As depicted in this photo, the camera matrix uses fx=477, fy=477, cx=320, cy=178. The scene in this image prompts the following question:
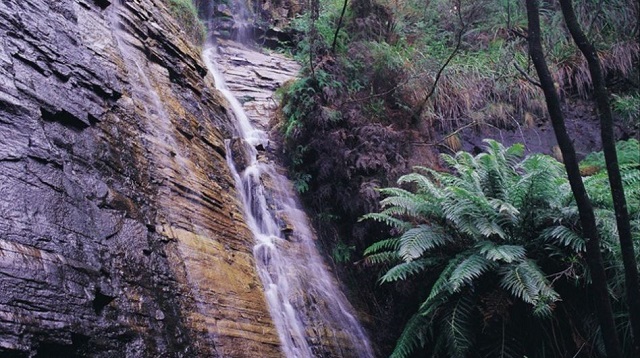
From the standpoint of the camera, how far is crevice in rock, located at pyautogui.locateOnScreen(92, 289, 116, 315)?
2.94 m

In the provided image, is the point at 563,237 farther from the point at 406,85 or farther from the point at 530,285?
the point at 406,85

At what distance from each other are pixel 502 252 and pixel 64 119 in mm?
3799

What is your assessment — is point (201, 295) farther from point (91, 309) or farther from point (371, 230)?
point (371, 230)

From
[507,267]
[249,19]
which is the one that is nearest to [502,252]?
[507,267]

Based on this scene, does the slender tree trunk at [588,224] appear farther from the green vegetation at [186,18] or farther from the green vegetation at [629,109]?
the green vegetation at [186,18]

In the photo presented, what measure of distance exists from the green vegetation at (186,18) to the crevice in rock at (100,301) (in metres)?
6.20

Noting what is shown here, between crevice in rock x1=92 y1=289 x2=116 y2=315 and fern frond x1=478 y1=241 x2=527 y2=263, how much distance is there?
3109mm

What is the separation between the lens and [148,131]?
4.49 metres

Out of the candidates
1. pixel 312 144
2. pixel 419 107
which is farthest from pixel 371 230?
pixel 419 107

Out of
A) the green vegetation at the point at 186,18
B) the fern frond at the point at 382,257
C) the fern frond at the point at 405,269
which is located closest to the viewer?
the fern frond at the point at 405,269

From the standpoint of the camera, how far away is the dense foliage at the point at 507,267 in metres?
4.27

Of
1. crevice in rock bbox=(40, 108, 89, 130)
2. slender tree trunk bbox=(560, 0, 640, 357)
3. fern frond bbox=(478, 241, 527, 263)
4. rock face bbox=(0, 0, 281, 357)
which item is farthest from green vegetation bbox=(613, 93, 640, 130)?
crevice in rock bbox=(40, 108, 89, 130)

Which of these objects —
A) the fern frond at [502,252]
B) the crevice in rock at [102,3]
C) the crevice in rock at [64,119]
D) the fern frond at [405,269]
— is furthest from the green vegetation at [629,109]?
the crevice in rock at [64,119]

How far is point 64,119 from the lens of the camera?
3.62 meters
